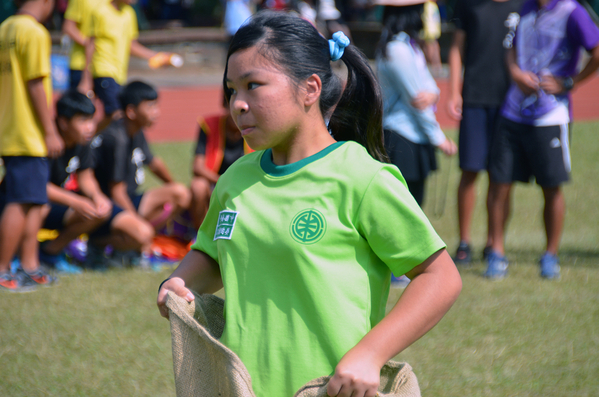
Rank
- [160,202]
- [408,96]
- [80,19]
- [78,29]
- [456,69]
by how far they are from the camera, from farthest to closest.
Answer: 1. [78,29]
2. [80,19]
3. [160,202]
4. [456,69]
5. [408,96]

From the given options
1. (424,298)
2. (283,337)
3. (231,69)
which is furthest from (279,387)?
(231,69)

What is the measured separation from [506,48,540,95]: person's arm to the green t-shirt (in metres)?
3.04

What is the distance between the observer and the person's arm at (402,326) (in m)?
1.15

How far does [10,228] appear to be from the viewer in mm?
3896

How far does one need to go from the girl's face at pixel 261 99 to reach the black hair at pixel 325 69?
0.02 metres

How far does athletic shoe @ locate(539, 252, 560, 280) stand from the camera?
409 cm

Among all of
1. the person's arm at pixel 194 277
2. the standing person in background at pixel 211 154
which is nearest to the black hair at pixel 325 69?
the person's arm at pixel 194 277

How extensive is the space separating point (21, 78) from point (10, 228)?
928 mm

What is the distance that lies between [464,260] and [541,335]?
1.25 metres

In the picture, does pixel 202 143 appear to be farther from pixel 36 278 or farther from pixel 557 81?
pixel 557 81

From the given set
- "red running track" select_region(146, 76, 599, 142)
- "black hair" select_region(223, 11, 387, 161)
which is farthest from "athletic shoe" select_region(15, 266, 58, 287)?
"red running track" select_region(146, 76, 599, 142)

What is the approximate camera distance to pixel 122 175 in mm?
4801

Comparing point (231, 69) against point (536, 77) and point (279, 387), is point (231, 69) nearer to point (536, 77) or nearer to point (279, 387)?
point (279, 387)

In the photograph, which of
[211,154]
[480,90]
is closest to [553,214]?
[480,90]
